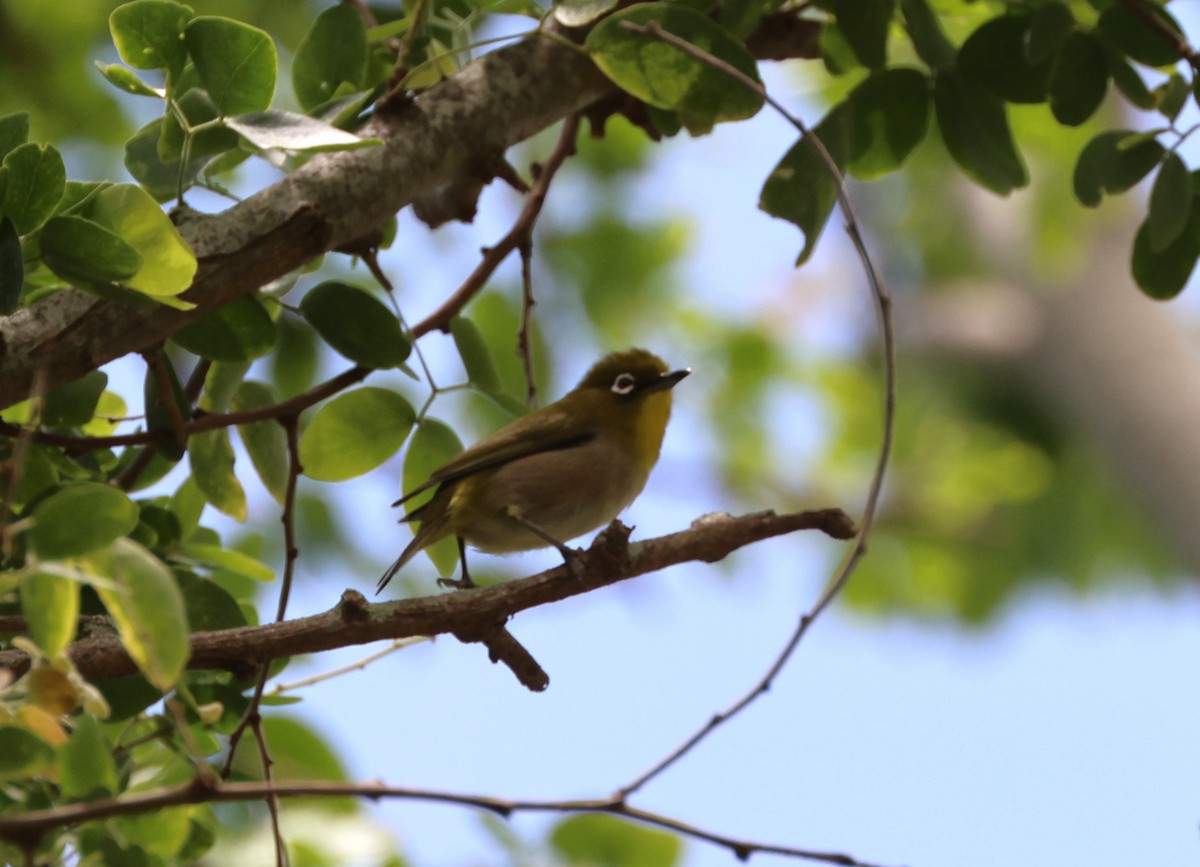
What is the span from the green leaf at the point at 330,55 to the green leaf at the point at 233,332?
17.8 inches

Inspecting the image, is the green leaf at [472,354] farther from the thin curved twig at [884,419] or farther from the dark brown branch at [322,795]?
the dark brown branch at [322,795]

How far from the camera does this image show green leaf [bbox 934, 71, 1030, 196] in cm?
275

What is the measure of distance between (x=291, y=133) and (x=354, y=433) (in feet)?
2.63

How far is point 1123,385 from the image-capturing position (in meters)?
9.12

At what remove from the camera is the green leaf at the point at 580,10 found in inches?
92.5

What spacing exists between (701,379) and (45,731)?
206 inches

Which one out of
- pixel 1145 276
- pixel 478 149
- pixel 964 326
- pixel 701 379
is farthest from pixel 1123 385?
pixel 478 149

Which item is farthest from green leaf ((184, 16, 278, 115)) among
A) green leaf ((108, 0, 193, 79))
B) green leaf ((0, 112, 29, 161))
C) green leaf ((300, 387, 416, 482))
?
green leaf ((300, 387, 416, 482))

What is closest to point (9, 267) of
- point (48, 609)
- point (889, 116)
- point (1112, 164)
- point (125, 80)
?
point (125, 80)

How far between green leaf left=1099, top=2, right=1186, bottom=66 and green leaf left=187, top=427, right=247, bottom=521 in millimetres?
1953

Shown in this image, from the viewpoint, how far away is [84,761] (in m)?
1.53

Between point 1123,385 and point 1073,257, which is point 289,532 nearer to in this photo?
point 1073,257

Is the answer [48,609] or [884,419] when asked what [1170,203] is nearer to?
[884,419]

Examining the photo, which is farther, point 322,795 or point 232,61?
point 232,61
